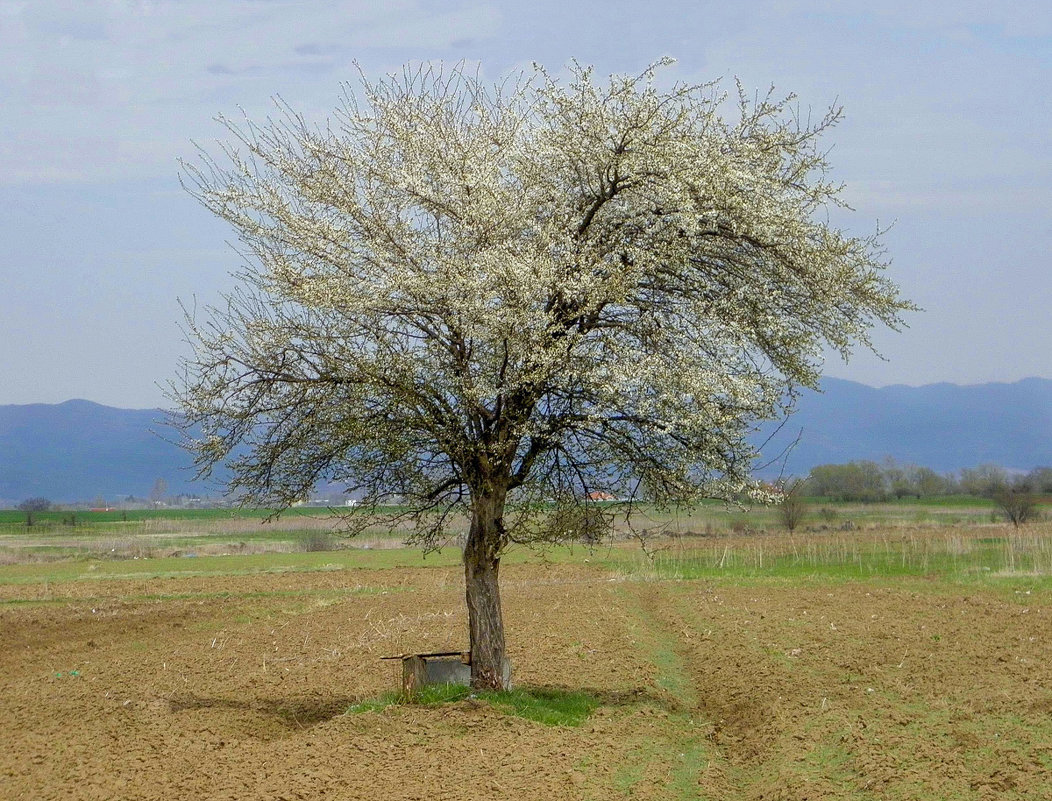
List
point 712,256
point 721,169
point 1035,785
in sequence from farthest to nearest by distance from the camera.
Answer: point 712,256 → point 721,169 → point 1035,785

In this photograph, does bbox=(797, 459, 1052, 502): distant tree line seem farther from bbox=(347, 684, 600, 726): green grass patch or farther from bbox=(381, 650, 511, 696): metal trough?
bbox=(381, 650, 511, 696): metal trough

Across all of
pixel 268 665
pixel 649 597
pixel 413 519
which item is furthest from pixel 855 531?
pixel 413 519

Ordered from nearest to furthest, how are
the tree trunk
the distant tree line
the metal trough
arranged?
the tree trunk
the metal trough
the distant tree line

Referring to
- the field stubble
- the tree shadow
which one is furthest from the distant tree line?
the tree shadow

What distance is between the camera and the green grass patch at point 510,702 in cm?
1355

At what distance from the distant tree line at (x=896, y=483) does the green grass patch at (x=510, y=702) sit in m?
63.5

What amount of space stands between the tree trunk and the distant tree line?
211 ft

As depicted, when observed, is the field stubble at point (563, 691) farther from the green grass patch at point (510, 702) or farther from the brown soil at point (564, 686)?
the green grass patch at point (510, 702)

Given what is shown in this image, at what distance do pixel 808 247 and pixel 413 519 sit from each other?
19.0 feet

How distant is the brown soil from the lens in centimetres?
1114

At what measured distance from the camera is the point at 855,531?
206 ft

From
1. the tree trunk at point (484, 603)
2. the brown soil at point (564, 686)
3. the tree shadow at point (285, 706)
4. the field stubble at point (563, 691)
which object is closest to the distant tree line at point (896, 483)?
the field stubble at point (563, 691)

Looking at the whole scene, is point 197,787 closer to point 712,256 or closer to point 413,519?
point 413,519

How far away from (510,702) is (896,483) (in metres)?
87.4
